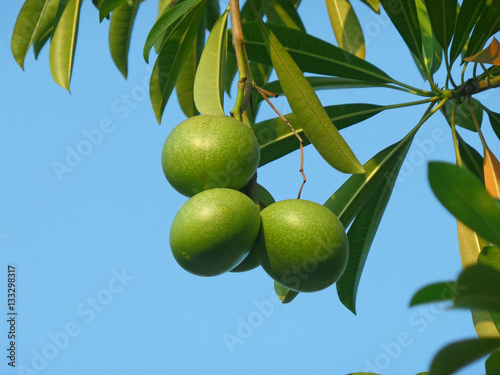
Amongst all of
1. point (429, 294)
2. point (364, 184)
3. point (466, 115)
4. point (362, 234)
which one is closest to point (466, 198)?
point (429, 294)

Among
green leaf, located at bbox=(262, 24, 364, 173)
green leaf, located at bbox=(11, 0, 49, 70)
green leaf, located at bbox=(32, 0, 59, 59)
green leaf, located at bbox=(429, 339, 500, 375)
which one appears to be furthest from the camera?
green leaf, located at bbox=(32, 0, 59, 59)

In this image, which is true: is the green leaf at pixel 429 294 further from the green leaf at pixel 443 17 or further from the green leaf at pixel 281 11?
the green leaf at pixel 281 11

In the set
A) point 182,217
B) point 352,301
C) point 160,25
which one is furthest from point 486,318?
point 160,25

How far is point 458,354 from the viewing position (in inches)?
37.2

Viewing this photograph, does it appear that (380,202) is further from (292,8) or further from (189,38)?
(292,8)

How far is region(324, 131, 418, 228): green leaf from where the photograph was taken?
1826mm

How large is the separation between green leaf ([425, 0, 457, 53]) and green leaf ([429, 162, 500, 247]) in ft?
4.38

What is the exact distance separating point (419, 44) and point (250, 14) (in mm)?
929

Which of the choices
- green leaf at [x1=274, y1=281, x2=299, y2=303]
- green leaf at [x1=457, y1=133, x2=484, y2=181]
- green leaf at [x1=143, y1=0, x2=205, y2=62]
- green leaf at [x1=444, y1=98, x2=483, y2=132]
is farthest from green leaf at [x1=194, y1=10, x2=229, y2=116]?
green leaf at [x1=444, y1=98, x2=483, y2=132]

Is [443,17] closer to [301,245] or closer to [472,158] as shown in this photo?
[472,158]

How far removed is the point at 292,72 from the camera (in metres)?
1.49

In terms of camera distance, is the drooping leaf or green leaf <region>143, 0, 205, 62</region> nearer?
the drooping leaf

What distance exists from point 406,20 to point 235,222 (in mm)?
1191

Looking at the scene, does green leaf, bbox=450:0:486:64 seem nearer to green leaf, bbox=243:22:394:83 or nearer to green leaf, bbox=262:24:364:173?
green leaf, bbox=243:22:394:83
